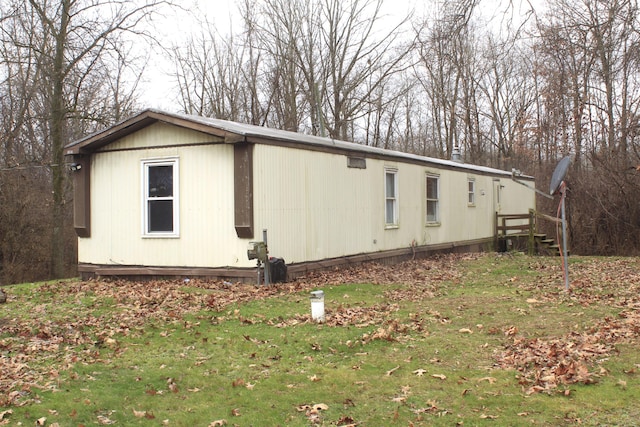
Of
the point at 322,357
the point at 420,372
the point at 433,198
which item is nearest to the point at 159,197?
the point at 322,357

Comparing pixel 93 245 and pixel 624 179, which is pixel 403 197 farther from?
pixel 624 179

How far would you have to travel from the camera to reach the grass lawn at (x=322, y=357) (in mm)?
5090

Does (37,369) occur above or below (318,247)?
below

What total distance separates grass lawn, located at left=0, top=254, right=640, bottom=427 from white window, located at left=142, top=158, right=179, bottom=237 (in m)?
1.63

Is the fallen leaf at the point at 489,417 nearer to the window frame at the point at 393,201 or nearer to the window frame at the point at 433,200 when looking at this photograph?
the window frame at the point at 393,201

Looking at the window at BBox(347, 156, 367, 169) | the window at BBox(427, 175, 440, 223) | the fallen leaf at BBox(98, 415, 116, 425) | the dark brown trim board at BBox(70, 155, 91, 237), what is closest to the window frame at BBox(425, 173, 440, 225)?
the window at BBox(427, 175, 440, 223)

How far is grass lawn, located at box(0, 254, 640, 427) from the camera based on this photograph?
509cm

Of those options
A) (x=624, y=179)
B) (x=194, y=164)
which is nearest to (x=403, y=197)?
(x=194, y=164)

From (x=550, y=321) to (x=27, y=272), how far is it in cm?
1809

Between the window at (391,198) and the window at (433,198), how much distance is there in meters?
2.20

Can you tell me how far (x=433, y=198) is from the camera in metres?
18.5

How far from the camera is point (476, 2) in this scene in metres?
8.88

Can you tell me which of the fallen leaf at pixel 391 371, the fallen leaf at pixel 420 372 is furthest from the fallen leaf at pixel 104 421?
the fallen leaf at pixel 420 372

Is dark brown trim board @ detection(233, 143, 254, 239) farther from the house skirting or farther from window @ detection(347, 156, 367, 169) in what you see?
window @ detection(347, 156, 367, 169)
